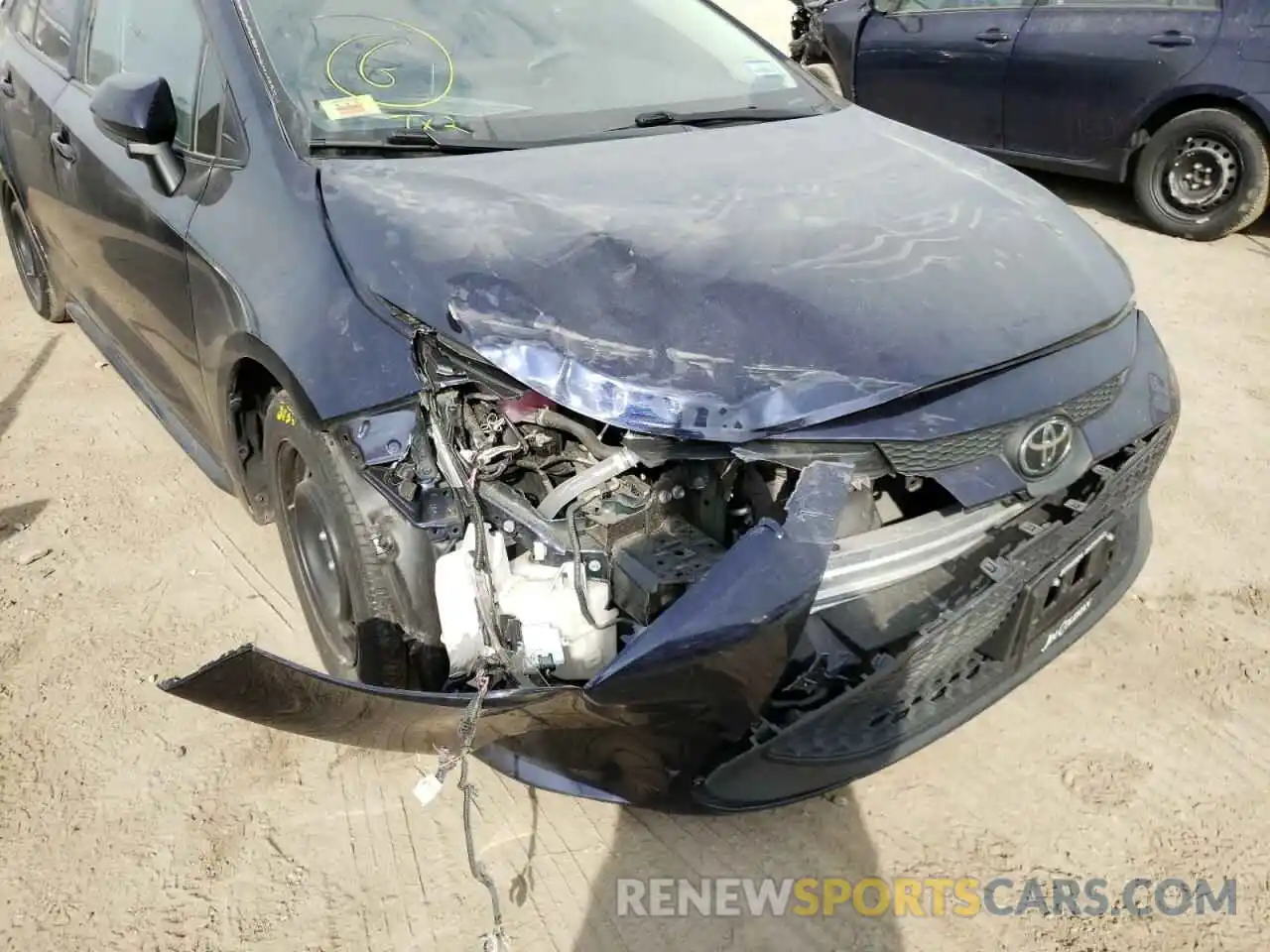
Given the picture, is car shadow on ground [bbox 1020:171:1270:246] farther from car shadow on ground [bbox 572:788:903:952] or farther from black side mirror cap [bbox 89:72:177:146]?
black side mirror cap [bbox 89:72:177:146]

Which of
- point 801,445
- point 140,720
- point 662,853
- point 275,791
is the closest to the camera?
point 801,445

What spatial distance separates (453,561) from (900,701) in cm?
93

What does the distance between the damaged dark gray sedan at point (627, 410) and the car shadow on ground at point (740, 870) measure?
20 centimetres

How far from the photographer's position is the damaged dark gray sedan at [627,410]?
5.76ft

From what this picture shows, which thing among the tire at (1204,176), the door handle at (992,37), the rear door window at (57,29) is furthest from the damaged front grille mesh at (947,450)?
the door handle at (992,37)

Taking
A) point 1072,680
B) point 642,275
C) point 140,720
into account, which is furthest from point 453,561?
point 1072,680

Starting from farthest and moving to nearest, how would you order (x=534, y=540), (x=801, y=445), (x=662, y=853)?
(x=662, y=853)
(x=534, y=540)
(x=801, y=445)

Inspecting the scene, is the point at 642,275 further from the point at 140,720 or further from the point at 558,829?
the point at 140,720

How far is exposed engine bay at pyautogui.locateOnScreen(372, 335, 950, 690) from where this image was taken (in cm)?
187

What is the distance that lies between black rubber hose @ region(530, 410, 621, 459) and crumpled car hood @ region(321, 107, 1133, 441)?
0.14 metres

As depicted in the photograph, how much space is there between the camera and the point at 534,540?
1898 millimetres

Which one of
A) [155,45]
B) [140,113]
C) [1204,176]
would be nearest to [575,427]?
[140,113]

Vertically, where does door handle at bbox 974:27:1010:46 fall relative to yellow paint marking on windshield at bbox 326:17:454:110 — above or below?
below

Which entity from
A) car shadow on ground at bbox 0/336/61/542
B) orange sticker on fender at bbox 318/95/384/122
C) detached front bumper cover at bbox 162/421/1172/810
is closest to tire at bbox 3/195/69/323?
car shadow on ground at bbox 0/336/61/542
